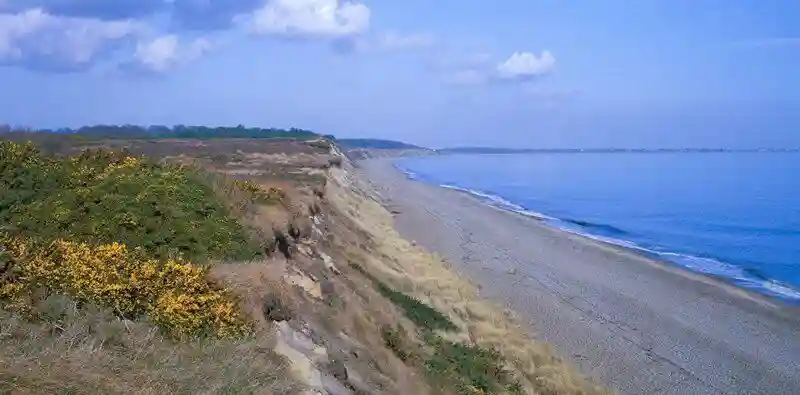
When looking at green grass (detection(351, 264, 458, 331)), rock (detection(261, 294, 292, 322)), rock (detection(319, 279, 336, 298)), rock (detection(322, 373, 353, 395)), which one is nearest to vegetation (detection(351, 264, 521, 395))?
green grass (detection(351, 264, 458, 331))

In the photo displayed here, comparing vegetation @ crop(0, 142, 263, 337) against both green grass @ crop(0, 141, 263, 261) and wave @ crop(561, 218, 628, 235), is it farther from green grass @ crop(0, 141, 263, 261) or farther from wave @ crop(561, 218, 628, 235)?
wave @ crop(561, 218, 628, 235)

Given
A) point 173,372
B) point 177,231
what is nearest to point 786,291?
point 177,231

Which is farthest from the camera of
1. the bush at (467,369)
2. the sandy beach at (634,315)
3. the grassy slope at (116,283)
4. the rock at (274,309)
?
the sandy beach at (634,315)

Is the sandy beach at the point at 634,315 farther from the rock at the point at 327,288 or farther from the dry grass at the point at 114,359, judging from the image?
the dry grass at the point at 114,359

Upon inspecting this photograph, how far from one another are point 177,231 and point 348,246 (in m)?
13.7

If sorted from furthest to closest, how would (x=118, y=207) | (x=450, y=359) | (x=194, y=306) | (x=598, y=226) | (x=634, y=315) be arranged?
(x=598, y=226)
(x=634, y=315)
(x=450, y=359)
(x=118, y=207)
(x=194, y=306)

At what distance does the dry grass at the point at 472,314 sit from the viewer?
57.6 feet

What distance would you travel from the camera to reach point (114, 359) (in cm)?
734

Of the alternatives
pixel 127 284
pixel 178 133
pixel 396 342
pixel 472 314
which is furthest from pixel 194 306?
pixel 178 133

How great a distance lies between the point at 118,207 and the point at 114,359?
5.25 meters

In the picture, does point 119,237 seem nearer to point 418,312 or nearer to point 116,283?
point 116,283

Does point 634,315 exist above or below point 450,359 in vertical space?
below

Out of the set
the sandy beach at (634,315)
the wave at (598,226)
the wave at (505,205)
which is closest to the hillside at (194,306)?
the sandy beach at (634,315)

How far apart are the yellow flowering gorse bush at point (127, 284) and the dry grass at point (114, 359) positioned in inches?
13.2
